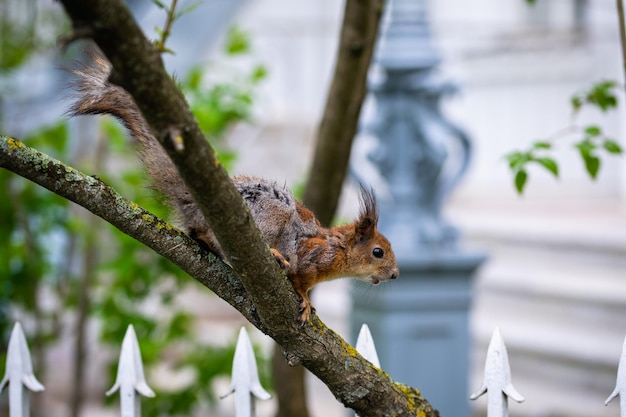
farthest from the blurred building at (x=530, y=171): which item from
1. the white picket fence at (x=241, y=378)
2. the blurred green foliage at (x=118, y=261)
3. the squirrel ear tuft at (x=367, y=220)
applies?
the white picket fence at (x=241, y=378)

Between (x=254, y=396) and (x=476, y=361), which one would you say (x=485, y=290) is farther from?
(x=254, y=396)

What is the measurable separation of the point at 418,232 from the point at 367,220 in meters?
1.59

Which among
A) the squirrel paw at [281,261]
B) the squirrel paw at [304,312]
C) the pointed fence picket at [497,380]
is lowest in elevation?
the pointed fence picket at [497,380]

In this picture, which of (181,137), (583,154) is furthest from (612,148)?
(181,137)

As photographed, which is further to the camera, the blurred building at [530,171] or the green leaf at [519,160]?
the blurred building at [530,171]

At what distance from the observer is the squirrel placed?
4.25 ft

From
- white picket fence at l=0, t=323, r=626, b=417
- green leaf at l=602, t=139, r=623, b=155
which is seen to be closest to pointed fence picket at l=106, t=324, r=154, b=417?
white picket fence at l=0, t=323, r=626, b=417

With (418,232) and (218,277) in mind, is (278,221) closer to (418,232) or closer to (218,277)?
(218,277)

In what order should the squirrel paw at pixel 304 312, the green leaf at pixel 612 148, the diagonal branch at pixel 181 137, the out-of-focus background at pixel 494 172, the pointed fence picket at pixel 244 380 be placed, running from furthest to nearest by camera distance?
the out-of-focus background at pixel 494 172
the green leaf at pixel 612 148
the pointed fence picket at pixel 244 380
the squirrel paw at pixel 304 312
the diagonal branch at pixel 181 137

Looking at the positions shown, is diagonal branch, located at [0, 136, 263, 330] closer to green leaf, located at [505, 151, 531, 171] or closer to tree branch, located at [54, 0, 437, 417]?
tree branch, located at [54, 0, 437, 417]

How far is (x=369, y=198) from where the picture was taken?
1505 mm

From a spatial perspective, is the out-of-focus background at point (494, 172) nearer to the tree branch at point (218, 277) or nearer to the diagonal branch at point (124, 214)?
the tree branch at point (218, 277)

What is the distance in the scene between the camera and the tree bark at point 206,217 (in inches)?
33.9

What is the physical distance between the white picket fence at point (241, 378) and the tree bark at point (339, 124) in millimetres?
579
